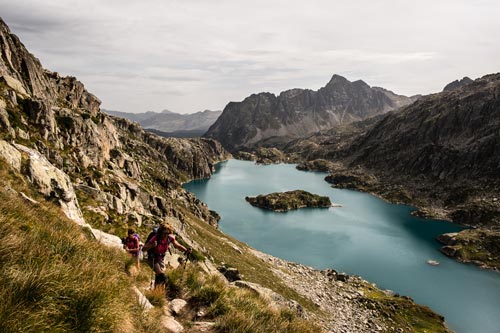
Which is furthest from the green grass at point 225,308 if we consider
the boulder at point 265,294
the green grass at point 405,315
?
the green grass at point 405,315

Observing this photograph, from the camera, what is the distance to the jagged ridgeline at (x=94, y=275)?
19.1 ft

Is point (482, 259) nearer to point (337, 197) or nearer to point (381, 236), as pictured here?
point (381, 236)

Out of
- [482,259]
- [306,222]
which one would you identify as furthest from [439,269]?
[306,222]

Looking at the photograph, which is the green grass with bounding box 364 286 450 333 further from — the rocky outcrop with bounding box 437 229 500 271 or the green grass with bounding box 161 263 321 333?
the rocky outcrop with bounding box 437 229 500 271

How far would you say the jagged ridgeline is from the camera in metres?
5.83

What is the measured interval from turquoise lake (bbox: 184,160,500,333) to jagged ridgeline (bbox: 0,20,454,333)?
12794mm

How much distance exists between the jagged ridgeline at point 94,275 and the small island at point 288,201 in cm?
7600

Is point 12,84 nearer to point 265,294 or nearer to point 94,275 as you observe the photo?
point 265,294

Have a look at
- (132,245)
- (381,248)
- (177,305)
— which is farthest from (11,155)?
(381,248)

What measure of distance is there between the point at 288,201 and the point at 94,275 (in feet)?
479

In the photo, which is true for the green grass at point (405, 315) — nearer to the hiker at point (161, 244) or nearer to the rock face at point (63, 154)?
the rock face at point (63, 154)

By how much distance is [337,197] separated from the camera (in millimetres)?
177625

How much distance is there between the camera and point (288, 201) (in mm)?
150375

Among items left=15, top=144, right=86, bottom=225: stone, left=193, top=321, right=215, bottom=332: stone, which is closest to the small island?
left=15, top=144, right=86, bottom=225: stone
